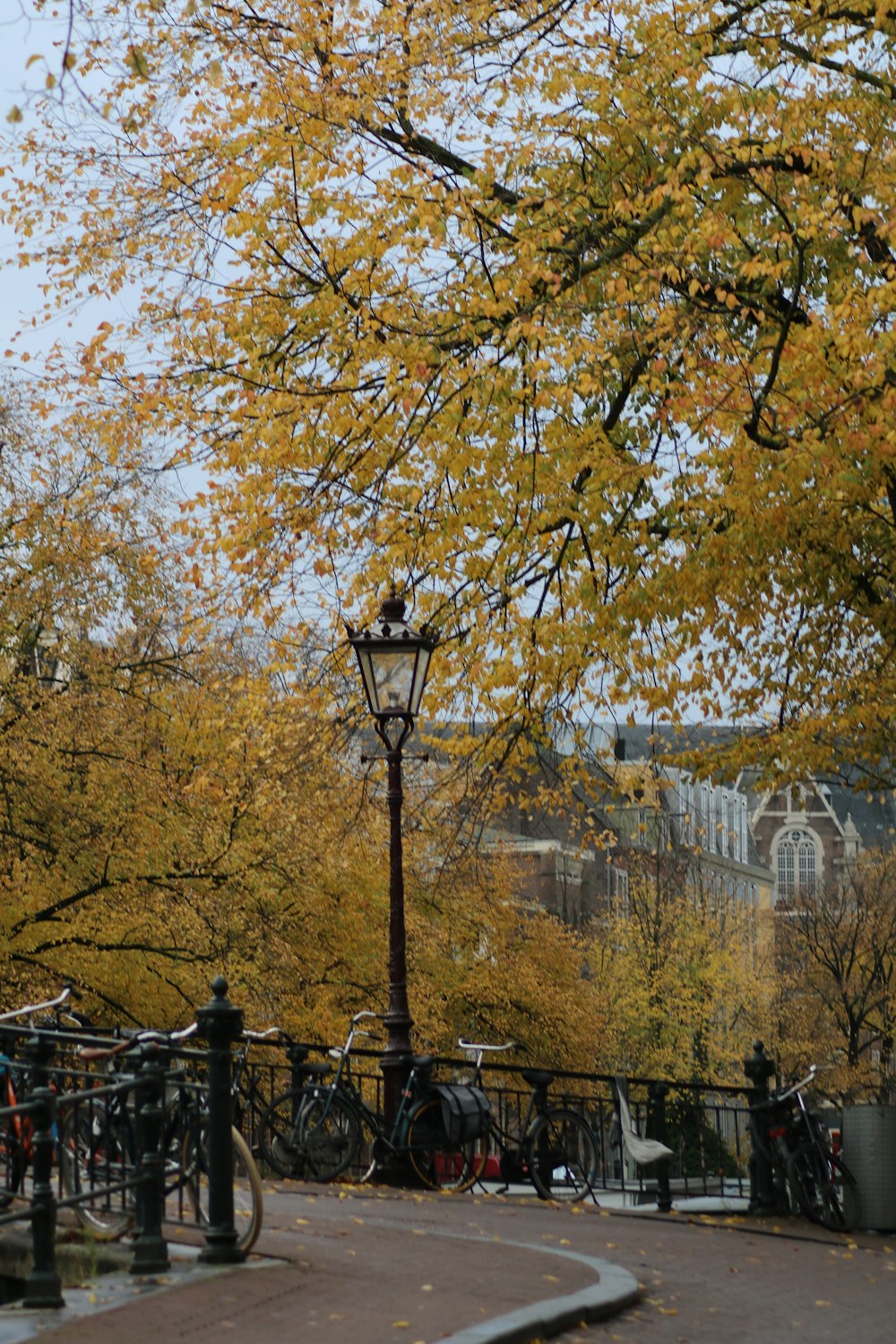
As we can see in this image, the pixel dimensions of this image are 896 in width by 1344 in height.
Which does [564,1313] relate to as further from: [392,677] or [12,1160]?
[392,677]

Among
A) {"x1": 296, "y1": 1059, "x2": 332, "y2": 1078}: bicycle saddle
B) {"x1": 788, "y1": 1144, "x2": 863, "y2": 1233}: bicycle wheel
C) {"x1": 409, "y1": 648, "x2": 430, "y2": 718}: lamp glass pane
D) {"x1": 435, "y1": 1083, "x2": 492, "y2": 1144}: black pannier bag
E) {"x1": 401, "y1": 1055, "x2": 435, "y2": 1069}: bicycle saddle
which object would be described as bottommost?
{"x1": 788, "y1": 1144, "x2": 863, "y2": 1233}: bicycle wheel

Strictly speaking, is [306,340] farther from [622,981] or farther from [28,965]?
[622,981]

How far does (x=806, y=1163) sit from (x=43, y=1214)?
8.00m

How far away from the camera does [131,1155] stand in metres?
9.28

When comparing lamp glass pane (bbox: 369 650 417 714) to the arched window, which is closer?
lamp glass pane (bbox: 369 650 417 714)

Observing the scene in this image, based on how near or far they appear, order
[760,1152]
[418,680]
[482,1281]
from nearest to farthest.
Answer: [482,1281] → [418,680] → [760,1152]

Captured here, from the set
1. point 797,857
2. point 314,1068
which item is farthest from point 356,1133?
point 797,857

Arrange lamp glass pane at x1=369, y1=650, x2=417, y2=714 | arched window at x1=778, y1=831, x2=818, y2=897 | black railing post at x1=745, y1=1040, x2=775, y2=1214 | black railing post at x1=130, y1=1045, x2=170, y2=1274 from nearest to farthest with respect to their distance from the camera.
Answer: black railing post at x1=130, y1=1045, x2=170, y2=1274
lamp glass pane at x1=369, y1=650, x2=417, y2=714
black railing post at x1=745, y1=1040, x2=775, y2=1214
arched window at x1=778, y1=831, x2=818, y2=897

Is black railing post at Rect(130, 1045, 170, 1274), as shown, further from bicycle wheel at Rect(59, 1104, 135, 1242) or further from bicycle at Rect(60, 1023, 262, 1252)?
bicycle wheel at Rect(59, 1104, 135, 1242)

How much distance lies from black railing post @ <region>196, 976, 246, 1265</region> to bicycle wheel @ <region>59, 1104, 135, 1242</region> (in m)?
0.52

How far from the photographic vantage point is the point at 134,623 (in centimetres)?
2736

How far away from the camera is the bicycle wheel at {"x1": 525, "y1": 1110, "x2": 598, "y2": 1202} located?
13.8 metres

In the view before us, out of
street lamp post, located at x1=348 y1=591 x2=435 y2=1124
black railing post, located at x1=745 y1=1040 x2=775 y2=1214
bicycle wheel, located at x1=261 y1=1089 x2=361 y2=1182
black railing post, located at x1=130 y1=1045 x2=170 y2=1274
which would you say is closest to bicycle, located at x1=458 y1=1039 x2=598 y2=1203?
street lamp post, located at x1=348 y1=591 x2=435 y2=1124

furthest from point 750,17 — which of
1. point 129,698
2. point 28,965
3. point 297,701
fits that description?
point 28,965
